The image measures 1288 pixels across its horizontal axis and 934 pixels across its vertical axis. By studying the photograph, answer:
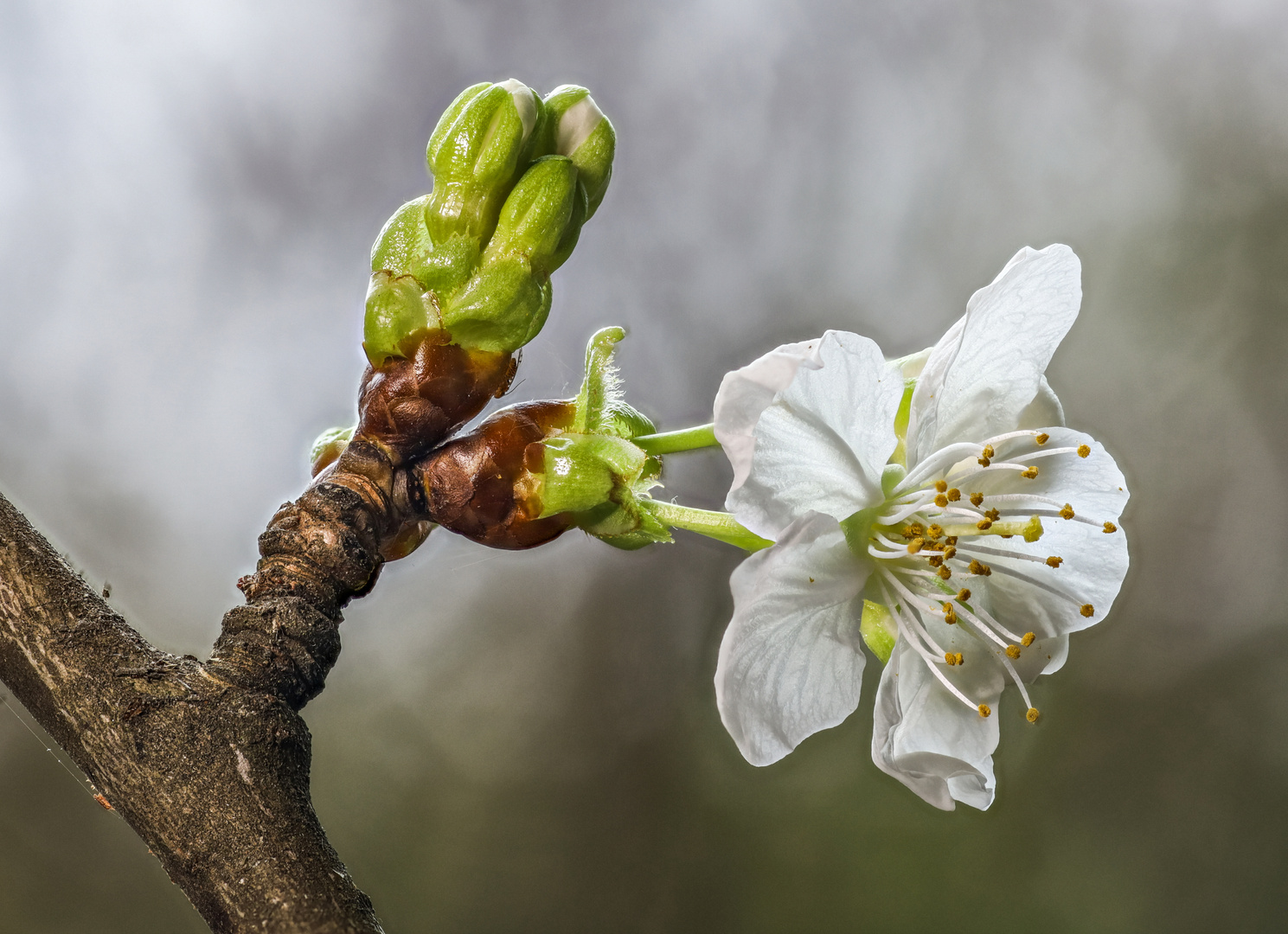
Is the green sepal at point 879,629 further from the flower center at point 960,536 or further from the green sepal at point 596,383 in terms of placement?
the green sepal at point 596,383

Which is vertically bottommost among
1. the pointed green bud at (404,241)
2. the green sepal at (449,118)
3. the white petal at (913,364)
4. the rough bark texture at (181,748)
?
the rough bark texture at (181,748)

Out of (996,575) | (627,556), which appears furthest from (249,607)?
(627,556)

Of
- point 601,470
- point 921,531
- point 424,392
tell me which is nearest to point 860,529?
point 921,531

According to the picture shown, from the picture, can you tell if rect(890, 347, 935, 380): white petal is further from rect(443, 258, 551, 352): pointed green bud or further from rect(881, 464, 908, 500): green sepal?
rect(443, 258, 551, 352): pointed green bud

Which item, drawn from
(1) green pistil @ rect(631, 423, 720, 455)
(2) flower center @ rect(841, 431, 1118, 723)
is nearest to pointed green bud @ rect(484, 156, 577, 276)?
(1) green pistil @ rect(631, 423, 720, 455)

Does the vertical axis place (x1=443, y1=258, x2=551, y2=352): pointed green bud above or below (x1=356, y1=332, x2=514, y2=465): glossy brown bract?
above

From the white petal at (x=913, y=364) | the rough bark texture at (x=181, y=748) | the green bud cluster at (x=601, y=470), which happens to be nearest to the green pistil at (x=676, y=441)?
the green bud cluster at (x=601, y=470)

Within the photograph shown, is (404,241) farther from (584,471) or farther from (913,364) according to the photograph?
(913,364)
